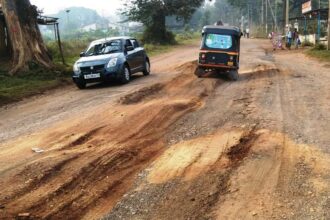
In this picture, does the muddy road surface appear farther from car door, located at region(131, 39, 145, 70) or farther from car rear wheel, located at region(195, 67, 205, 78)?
car door, located at region(131, 39, 145, 70)

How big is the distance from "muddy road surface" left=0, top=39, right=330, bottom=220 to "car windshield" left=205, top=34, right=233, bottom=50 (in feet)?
16.1

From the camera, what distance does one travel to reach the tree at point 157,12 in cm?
4871

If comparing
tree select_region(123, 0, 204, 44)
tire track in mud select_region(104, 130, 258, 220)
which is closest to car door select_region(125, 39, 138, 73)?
tire track in mud select_region(104, 130, 258, 220)

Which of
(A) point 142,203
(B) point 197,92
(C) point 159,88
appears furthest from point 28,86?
(A) point 142,203

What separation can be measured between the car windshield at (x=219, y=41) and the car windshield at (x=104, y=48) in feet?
11.1

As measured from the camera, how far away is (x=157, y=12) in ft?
161

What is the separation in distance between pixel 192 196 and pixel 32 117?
6808mm

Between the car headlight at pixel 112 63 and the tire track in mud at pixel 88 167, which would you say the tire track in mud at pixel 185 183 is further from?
the car headlight at pixel 112 63

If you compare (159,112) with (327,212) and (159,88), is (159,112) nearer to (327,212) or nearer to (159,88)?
(159,88)

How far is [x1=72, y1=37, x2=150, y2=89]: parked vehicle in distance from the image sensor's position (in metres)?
16.5

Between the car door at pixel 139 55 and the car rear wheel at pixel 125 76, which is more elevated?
the car door at pixel 139 55

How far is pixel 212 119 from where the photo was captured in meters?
10.2

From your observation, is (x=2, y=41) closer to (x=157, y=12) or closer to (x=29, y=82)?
(x=29, y=82)

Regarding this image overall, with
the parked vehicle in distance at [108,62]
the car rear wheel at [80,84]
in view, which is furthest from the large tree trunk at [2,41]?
the car rear wheel at [80,84]
